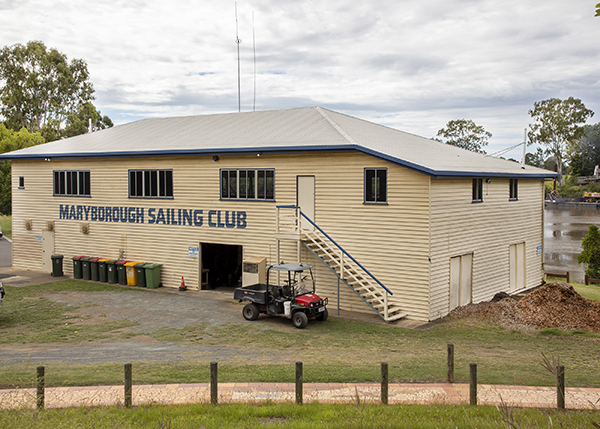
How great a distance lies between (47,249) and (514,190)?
80.4 feet

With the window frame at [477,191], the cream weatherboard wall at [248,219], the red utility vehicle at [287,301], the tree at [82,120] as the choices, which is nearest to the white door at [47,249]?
the cream weatherboard wall at [248,219]

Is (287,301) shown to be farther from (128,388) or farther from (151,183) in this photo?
(151,183)

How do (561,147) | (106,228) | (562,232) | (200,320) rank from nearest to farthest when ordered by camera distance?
(200,320)
(106,228)
(562,232)
(561,147)

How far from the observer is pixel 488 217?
22047mm

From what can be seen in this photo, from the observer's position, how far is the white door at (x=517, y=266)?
2423 centimetres

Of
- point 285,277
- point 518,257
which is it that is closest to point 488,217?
point 518,257

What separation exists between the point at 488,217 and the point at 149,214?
15.6 m

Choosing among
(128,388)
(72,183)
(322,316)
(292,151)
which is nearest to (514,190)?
(292,151)

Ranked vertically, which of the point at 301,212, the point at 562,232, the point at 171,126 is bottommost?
the point at 562,232

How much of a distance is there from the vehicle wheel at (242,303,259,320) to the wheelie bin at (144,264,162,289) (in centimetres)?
801

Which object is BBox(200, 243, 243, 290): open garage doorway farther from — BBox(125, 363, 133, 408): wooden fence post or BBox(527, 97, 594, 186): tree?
BBox(527, 97, 594, 186): tree

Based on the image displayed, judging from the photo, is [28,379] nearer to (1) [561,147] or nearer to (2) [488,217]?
(2) [488,217]

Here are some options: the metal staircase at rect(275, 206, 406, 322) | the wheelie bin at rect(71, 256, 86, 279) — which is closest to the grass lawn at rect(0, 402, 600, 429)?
the metal staircase at rect(275, 206, 406, 322)

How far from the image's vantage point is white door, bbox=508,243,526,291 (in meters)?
24.2
